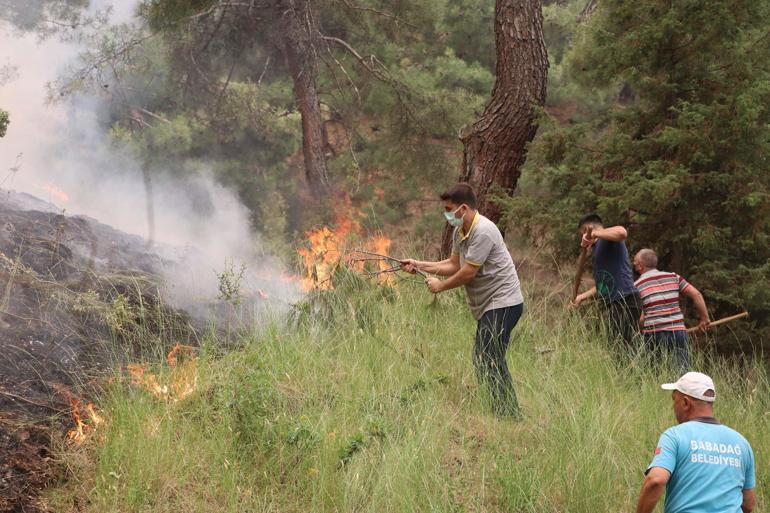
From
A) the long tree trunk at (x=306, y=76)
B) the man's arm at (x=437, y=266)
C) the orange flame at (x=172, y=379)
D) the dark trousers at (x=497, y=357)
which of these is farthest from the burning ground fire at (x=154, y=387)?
the long tree trunk at (x=306, y=76)

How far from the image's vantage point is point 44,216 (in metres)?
8.09

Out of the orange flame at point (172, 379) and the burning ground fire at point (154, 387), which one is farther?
the orange flame at point (172, 379)

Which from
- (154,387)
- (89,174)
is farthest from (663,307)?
(89,174)

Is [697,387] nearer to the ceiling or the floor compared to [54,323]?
nearer to the ceiling

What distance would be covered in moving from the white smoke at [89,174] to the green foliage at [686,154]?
469 cm

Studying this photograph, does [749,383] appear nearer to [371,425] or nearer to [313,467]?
[371,425]

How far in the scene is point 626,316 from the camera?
6.98 m

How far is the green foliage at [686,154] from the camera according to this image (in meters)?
7.23

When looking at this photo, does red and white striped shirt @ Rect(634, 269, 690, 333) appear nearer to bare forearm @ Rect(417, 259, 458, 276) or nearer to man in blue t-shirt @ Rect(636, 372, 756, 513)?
bare forearm @ Rect(417, 259, 458, 276)

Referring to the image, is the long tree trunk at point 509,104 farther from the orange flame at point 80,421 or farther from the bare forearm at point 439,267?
the orange flame at point 80,421

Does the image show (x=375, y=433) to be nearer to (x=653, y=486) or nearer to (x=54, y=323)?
(x=653, y=486)

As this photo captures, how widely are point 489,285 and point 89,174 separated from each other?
371 inches

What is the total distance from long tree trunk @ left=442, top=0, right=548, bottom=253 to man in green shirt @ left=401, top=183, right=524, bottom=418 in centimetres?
322

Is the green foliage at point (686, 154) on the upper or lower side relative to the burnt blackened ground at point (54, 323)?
upper
